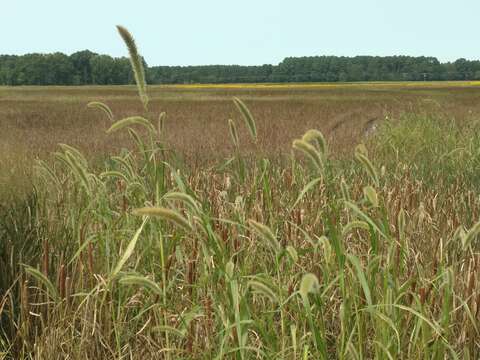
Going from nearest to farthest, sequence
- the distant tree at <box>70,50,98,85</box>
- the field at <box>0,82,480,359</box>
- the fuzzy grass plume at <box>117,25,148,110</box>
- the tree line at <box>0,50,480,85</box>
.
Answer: the field at <box>0,82,480,359</box> < the fuzzy grass plume at <box>117,25,148,110</box> < the tree line at <box>0,50,480,85</box> < the distant tree at <box>70,50,98,85</box>

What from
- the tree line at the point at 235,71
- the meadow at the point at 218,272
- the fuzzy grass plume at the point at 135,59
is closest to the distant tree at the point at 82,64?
the tree line at the point at 235,71

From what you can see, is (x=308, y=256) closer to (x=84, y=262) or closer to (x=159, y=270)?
(x=159, y=270)

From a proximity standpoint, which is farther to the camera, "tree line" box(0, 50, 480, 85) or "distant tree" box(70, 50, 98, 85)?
"distant tree" box(70, 50, 98, 85)

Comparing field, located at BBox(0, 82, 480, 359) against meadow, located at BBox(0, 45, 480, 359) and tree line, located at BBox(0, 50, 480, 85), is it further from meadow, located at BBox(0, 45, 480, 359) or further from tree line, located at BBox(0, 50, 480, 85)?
tree line, located at BBox(0, 50, 480, 85)

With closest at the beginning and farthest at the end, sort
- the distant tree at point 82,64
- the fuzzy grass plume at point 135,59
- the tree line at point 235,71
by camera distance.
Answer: the fuzzy grass plume at point 135,59 → the tree line at point 235,71 → the distant tree at point 82,64

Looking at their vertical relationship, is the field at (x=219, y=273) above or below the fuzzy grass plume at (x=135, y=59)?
below

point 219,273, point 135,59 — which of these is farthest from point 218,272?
point 135,59

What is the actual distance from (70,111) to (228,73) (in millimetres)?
88010

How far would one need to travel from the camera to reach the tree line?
328 feet

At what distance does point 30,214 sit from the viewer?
303 centimetres

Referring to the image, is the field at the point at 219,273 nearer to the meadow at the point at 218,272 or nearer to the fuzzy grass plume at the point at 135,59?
the meadow at the point at 218,272

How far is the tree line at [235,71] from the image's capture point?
328 ft

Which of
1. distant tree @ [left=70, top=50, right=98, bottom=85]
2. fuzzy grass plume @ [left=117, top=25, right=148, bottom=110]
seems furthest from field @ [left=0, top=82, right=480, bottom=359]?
distant tree @ [left=70, top=50, right=98, bottom=85]

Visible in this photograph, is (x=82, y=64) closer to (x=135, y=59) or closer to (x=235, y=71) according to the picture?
(x=235, y=71)
